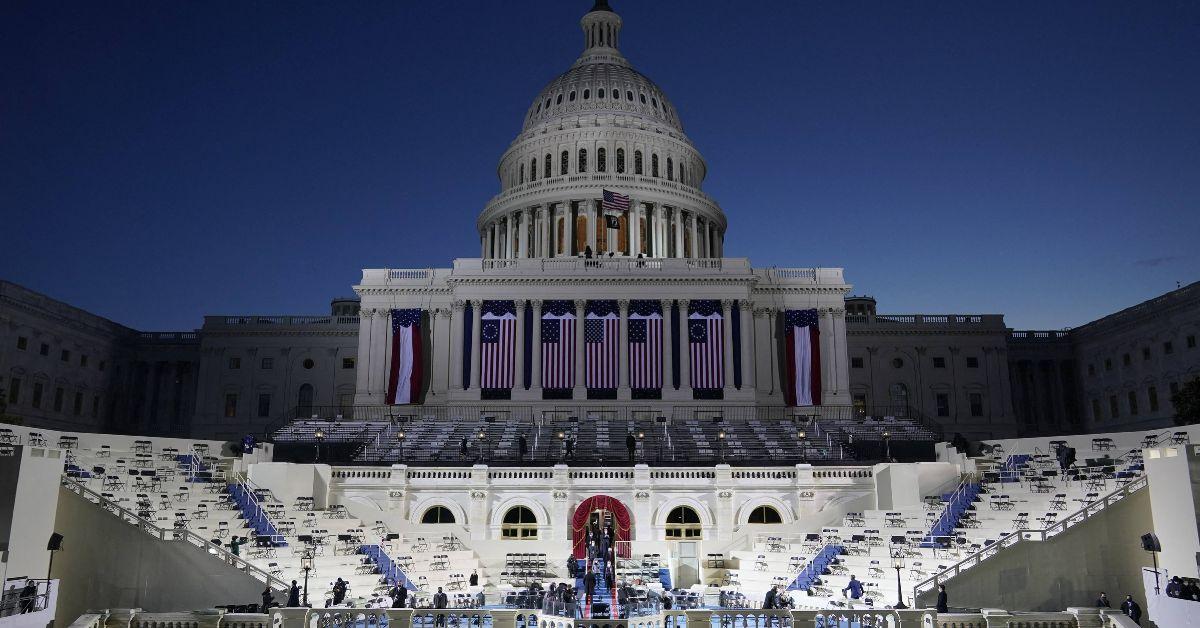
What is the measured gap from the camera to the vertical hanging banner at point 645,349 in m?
76.4

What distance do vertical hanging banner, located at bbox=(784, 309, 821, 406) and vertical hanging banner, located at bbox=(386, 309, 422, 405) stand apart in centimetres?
3034

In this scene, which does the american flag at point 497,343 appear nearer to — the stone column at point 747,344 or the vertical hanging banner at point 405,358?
the vertical hanging banner at point 405,358

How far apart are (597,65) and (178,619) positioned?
95.7 meters

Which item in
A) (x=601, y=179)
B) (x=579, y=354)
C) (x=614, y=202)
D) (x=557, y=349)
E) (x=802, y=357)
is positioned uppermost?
(x=601, y=179)

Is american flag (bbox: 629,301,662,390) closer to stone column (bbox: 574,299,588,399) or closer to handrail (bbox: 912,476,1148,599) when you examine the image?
stone column (bbox: 574,299,588,399)

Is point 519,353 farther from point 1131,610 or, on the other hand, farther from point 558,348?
point 1131,610

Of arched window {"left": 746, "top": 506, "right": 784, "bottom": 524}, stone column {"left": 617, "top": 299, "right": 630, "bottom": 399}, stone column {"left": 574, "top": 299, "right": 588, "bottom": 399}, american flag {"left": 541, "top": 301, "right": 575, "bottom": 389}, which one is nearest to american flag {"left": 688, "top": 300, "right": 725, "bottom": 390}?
stone column {"left": 617, "top": 299, "right": 630, "bottom": 399}

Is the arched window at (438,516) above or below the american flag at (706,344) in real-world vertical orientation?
below

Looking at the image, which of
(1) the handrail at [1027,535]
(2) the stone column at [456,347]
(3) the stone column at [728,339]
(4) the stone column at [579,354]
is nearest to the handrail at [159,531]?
(1) the handrail at [1027,535]

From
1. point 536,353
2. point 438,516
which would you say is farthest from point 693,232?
point 438,516

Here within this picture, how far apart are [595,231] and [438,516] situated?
49.2 meters

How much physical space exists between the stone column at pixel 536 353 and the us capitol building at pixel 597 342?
134mm

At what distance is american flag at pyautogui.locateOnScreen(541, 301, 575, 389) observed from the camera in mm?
76312

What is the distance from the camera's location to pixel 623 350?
76812 millimetres
